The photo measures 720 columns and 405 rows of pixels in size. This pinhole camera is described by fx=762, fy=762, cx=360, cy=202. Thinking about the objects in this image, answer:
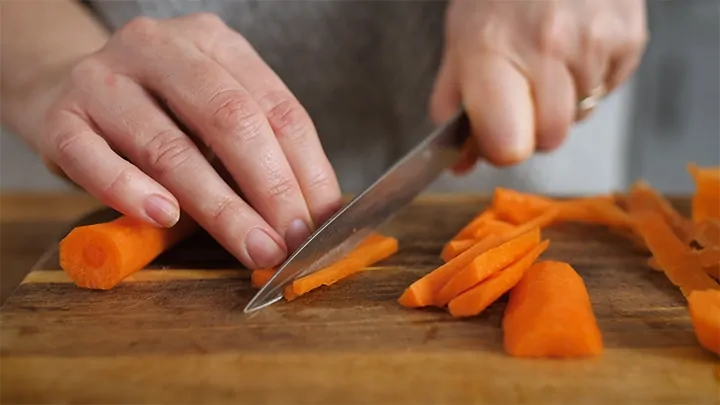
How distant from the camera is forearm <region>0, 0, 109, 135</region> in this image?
4.36 feet

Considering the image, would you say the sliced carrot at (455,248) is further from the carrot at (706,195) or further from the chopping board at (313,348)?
the carrot at (706,195)

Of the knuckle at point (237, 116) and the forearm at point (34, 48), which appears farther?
the forearm at point (34, 48)

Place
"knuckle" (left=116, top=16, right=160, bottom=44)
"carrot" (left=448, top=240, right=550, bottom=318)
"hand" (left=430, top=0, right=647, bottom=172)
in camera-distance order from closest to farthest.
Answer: "carrot" (left=448, top=240, right=550, bottom=318)
"knuckle" (left=116, top=16, right=160, bottom=44)
"hand" (left=430, top=0, right=647, bottom=172)

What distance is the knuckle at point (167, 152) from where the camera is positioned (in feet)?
3.71

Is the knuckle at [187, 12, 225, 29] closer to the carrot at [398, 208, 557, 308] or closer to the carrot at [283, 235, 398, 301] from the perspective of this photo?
the carrot at [283, 235, 398, 301]

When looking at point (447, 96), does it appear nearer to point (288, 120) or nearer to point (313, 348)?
point (288, 120)

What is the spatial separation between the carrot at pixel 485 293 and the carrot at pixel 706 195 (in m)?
0.46

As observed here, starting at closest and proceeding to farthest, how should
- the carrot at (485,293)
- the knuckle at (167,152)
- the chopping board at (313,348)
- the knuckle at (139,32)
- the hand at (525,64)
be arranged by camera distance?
the chopping board at (313,348) → the carrot at (485,293) → the knuckle at (167,152) → the knuckle at (139,32) → the hand at (525,64)

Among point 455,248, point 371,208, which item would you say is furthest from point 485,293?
point 371,208

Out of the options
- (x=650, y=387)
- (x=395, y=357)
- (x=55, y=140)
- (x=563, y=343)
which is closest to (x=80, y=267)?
(x=55, y=140)

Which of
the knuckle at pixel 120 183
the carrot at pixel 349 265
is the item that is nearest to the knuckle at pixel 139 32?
the knuckle at pixel 120 183

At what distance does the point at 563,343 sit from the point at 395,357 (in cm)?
21

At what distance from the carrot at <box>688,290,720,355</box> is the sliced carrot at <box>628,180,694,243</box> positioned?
0.30 m

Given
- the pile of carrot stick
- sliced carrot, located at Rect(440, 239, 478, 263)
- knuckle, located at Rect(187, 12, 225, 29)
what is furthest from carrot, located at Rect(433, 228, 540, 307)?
knuckle, located at Rect(187, 12, 225, 29)
